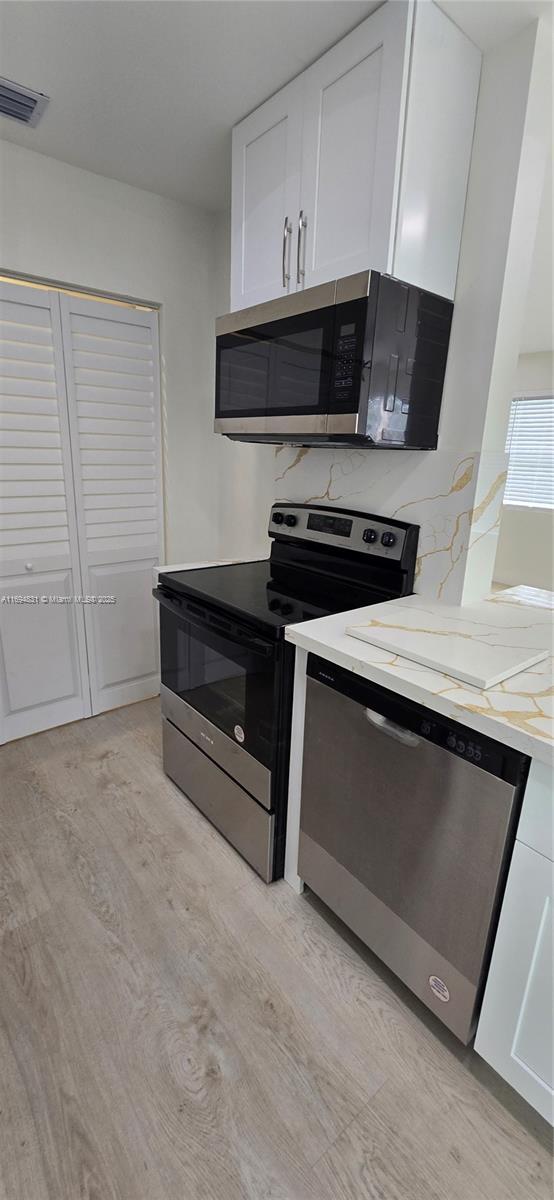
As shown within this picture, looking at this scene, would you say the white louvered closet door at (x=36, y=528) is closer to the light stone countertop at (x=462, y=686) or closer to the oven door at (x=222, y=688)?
the oven door at (x=222, y=688)

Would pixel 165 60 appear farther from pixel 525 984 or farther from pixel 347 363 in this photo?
pixel 525 984

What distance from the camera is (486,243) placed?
1408 mm

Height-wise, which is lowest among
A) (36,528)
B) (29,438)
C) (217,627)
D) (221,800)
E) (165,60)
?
(221,800)

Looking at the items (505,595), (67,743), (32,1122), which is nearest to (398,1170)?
(32,1122)

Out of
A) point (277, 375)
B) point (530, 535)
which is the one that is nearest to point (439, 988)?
point (277, 375)

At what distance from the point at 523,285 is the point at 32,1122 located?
7.63 ft

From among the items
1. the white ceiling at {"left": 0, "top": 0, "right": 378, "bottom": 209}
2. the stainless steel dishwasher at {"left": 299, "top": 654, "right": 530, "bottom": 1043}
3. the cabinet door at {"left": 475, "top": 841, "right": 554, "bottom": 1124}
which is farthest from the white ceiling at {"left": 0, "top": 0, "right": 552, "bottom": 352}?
the cabinet door at {"left": 475, "top": 841, "right": 554, "bottom": 1124}

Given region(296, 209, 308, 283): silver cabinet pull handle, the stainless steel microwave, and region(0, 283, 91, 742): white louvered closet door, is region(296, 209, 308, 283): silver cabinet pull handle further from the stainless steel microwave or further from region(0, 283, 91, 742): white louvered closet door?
region(0, 283, 91, 742): white louvered closet door

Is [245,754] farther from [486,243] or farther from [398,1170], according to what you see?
[486,243]

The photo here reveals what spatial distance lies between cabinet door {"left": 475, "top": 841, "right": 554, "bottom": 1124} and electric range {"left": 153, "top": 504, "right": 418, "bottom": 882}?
681mm

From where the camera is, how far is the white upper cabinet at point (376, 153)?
1.23 metres

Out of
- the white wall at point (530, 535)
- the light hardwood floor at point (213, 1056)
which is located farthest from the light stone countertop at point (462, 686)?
the white wall at point (530, 535)

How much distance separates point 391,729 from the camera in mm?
1138

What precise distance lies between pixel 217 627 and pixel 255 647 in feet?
0.66
